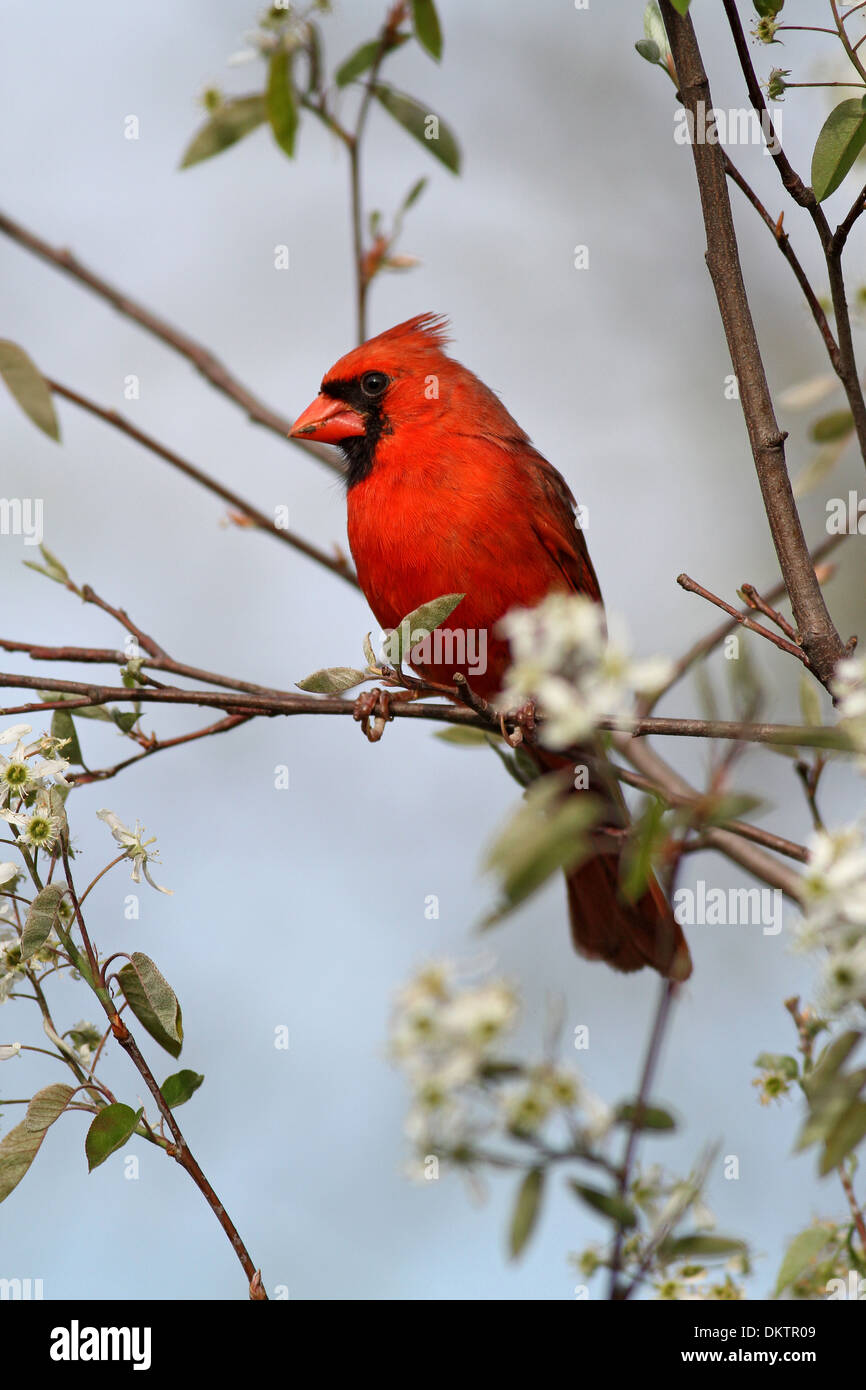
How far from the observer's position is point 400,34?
7.70ft

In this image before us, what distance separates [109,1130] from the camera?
136 cm

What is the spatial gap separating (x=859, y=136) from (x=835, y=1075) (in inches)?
39.4

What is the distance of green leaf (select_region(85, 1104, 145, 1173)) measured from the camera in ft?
4.43

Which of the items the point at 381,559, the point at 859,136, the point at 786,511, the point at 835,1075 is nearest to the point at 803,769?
the point at 786,511

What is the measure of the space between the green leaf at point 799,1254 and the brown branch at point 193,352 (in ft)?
7.22

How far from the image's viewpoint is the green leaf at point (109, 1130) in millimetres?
1352

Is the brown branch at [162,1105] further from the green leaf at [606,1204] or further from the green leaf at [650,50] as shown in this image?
the green leaf at [650,50]

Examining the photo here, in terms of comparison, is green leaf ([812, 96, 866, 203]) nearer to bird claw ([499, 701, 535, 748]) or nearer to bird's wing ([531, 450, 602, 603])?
bird claw ([499, 701, 535, 748])

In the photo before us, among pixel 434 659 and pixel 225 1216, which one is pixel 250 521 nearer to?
pixel 434 659

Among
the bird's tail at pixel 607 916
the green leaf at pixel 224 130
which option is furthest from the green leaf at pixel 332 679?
the bird's tail at pixel 607 916

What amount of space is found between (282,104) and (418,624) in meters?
0.59

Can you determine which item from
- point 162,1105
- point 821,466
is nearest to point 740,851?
point 821,466
